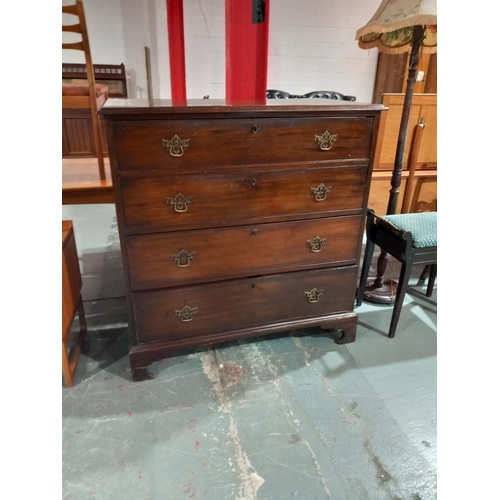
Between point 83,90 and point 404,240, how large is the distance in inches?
91.9

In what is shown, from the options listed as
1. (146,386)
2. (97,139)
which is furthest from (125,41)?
(146,386)

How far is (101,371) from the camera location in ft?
5.70

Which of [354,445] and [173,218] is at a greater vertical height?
[173,218]

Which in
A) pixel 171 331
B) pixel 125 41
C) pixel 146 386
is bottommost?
pixel 146 386

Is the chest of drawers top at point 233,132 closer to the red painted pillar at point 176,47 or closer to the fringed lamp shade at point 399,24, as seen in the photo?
the fringed lamp shade at point 399,24

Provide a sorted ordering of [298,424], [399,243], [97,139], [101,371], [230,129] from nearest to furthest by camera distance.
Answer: [230,129]
[298,424]
[101,371]
[399,243]
[97,139]

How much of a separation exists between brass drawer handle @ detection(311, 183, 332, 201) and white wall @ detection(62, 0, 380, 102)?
12.0 feet

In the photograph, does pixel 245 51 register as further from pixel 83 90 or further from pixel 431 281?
pixel 431 281

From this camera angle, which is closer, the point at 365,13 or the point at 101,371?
the point at 101,371

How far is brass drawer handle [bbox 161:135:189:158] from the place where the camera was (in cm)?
133

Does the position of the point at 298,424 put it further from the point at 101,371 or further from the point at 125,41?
the point at 125,41

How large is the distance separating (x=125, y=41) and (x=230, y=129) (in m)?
4.22

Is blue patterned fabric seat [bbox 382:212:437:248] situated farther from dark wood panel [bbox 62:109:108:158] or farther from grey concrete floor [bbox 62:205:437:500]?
dark wood panel [bbox 62:109:108:158]

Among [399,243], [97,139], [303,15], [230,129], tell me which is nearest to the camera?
[230,129]
